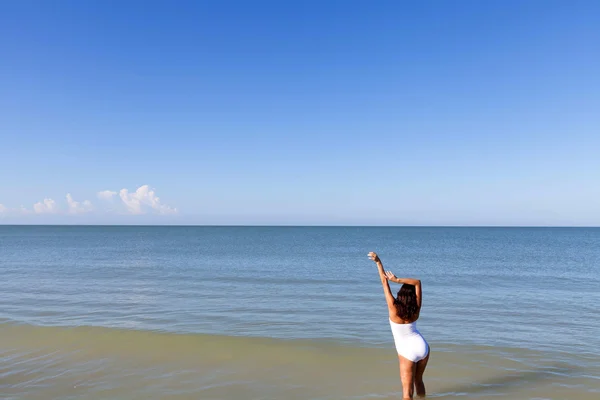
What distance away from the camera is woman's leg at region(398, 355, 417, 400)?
20.2 feet

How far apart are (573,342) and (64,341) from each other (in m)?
12.2

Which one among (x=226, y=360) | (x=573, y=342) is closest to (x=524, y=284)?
(x=573, y=342)

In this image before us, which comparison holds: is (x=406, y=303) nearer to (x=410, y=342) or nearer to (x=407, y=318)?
(x=407, y=318)

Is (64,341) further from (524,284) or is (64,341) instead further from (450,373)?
(524,284)

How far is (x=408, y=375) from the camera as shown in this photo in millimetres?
6273

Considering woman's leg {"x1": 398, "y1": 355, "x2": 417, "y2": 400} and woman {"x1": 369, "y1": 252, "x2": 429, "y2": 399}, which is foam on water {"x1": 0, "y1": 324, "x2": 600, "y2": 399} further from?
woman {"x1": 369, "y1": 252, "x2": 429, "y2": 399}

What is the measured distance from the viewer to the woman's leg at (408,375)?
6.15m

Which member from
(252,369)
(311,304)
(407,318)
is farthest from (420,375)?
(311,304)

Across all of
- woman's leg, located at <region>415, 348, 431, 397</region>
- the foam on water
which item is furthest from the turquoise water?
woman's leg, located at <region>415, 348, 431, 397</region>

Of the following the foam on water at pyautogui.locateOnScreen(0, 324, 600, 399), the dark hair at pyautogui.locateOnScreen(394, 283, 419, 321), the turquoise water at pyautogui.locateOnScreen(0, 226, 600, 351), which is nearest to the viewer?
the dark hair at pyautogui.locateOnScreen(394, 283, 419, 321)

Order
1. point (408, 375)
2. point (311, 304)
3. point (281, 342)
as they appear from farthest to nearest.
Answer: point (311, 304), point (281, 342), point (408, 375)

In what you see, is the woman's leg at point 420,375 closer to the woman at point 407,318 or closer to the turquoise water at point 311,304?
the woman at point 407,318

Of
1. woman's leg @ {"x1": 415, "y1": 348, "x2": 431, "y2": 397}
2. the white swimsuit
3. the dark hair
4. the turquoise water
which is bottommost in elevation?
the turquoise water

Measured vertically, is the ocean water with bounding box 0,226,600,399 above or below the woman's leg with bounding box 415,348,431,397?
below
